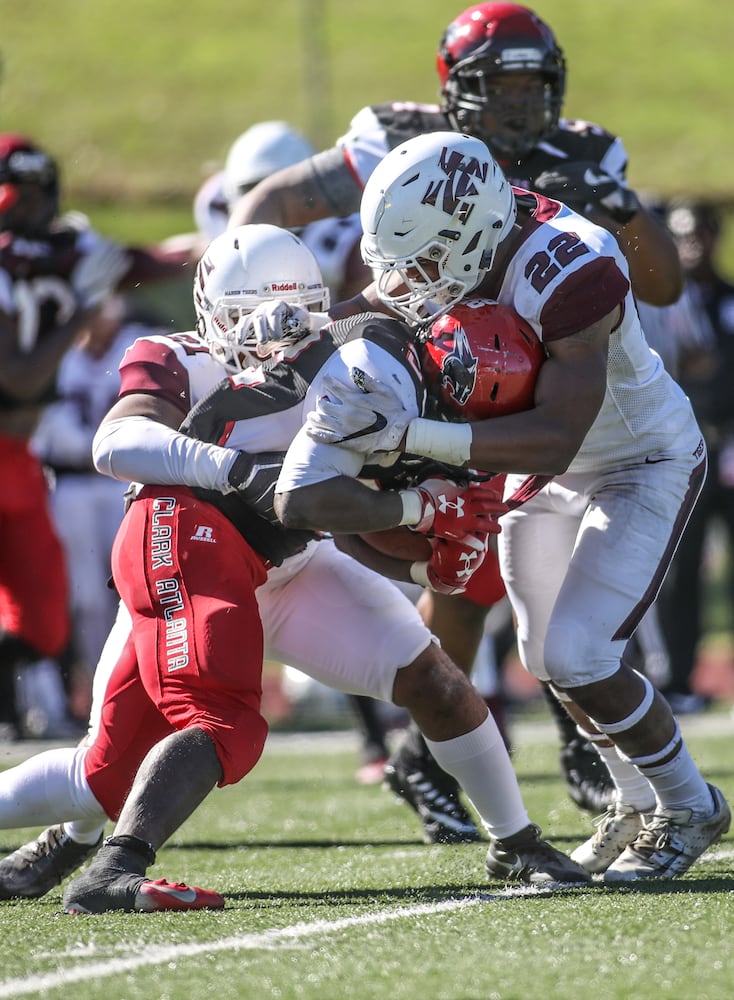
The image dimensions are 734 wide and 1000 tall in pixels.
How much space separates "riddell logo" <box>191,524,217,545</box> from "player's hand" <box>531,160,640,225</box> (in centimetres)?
150

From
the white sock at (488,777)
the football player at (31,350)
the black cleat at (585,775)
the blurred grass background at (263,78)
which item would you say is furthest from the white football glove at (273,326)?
the blurred grass background at (263,78)

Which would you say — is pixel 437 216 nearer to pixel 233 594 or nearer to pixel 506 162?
pixel 233 594

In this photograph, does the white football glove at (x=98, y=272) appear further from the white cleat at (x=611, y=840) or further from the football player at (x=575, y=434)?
the white cleat at (x=611, y=840)

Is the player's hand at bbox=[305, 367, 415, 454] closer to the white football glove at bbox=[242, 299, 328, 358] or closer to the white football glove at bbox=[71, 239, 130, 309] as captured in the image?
the white football glove at bbox=[242, 299, 328, 358]

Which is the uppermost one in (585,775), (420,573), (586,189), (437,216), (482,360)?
(437,216)

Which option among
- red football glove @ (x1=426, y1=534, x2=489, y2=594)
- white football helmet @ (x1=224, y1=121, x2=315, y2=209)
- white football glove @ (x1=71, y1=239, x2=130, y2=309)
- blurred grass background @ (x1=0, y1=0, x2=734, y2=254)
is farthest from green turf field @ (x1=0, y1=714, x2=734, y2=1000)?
blurred grass background @ (x1=0, y1=0, x2=734, y2=254)

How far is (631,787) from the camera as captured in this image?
4027 millimetres

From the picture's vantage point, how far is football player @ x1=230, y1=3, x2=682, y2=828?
4.55 metres

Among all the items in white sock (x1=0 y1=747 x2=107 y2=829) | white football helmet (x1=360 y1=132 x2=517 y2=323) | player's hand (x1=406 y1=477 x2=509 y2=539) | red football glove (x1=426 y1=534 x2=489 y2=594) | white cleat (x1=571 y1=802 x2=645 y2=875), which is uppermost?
white football helmet (x1=360 y1=132 x2=517 y2=323)

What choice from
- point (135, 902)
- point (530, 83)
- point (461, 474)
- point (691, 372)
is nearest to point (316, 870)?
point (135, 902)

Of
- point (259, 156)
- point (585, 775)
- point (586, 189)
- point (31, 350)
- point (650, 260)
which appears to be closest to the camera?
point (586, 189)

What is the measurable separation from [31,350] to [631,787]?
12.4 ft

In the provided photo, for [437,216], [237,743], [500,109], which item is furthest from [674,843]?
[500,109]

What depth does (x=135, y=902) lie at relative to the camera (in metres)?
3.27
